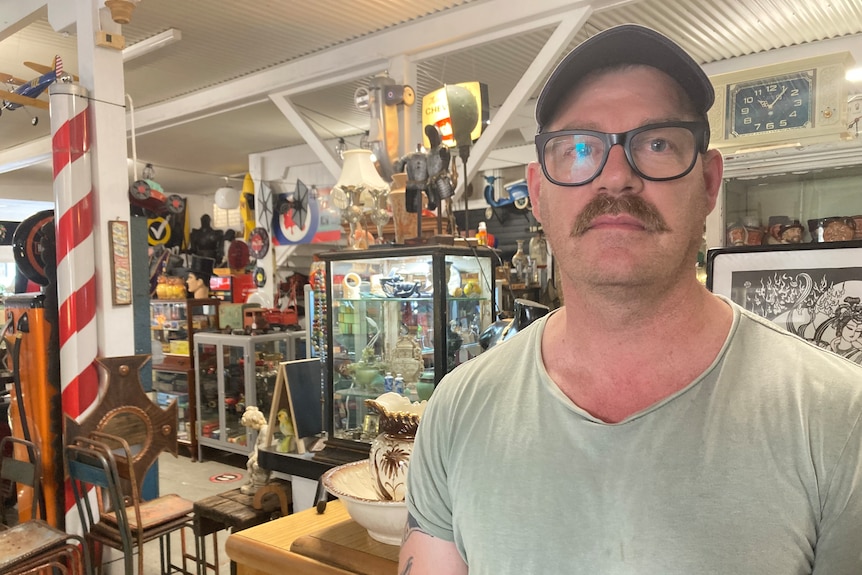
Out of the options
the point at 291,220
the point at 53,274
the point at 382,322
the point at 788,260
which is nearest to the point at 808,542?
the point at 788,260

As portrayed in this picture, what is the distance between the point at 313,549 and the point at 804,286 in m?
1.38

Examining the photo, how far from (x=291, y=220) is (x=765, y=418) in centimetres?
835

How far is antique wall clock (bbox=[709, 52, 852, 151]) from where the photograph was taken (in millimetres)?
1866

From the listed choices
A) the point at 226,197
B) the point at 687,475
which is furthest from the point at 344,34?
the point at 687,475

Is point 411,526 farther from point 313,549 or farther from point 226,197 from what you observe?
point 226,197

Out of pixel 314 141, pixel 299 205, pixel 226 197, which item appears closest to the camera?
pixel 314 141

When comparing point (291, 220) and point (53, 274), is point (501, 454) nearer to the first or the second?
point (53, 274)

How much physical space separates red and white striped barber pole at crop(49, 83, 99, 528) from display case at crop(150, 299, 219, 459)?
333 centimetres

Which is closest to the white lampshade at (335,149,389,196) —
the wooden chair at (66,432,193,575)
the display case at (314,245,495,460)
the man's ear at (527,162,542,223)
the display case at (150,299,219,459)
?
the display case at (314,245,495,460)

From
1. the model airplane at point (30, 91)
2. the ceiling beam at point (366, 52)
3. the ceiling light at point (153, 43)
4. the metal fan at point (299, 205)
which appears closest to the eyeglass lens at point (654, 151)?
the ceiling beam at point (366, 52)

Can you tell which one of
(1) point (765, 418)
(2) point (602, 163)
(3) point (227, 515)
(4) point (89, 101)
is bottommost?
(3) point (227, 515)

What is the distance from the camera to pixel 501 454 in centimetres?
91

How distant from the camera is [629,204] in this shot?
2.73ft

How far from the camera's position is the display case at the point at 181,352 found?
21.9ft
